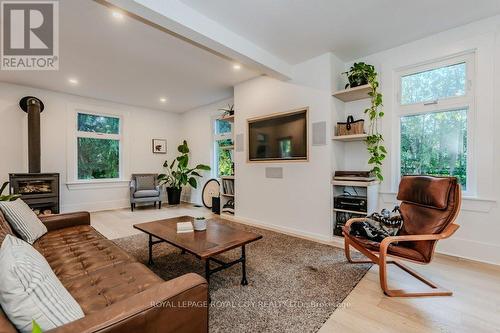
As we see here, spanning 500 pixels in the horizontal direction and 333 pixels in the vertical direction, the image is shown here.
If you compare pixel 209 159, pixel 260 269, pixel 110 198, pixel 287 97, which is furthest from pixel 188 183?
pixel 260 269

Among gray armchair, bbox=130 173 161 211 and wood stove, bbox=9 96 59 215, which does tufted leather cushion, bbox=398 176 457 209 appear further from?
wood stove, bbox=9 96 59 215

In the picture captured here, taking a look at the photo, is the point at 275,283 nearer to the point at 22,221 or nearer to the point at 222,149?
the point at 22,221

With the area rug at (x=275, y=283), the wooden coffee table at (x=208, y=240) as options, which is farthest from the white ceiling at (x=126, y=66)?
the area rug at (x=275, y=283)

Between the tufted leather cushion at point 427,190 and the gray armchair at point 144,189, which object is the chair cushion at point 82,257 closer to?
the tufted leather cushion at point 427,190

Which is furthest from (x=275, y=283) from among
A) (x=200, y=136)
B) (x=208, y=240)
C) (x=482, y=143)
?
(x=200, y=136)

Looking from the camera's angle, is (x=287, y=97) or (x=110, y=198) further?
(x=110, y=198)

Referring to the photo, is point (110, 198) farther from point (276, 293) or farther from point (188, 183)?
point (276, 293)

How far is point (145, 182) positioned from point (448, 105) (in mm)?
5879

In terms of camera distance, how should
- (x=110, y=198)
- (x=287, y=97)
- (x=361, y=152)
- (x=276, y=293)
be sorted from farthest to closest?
(x=110, y=198) < (x=287, y=97) < (x=361, y=152) < (x=276, y=293)

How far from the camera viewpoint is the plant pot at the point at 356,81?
10.1ft

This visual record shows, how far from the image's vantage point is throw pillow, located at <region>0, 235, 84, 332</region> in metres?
0.74

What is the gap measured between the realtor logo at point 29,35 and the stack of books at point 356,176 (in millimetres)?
3688

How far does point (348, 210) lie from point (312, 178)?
2.14 ft

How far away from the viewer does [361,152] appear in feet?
11.1
